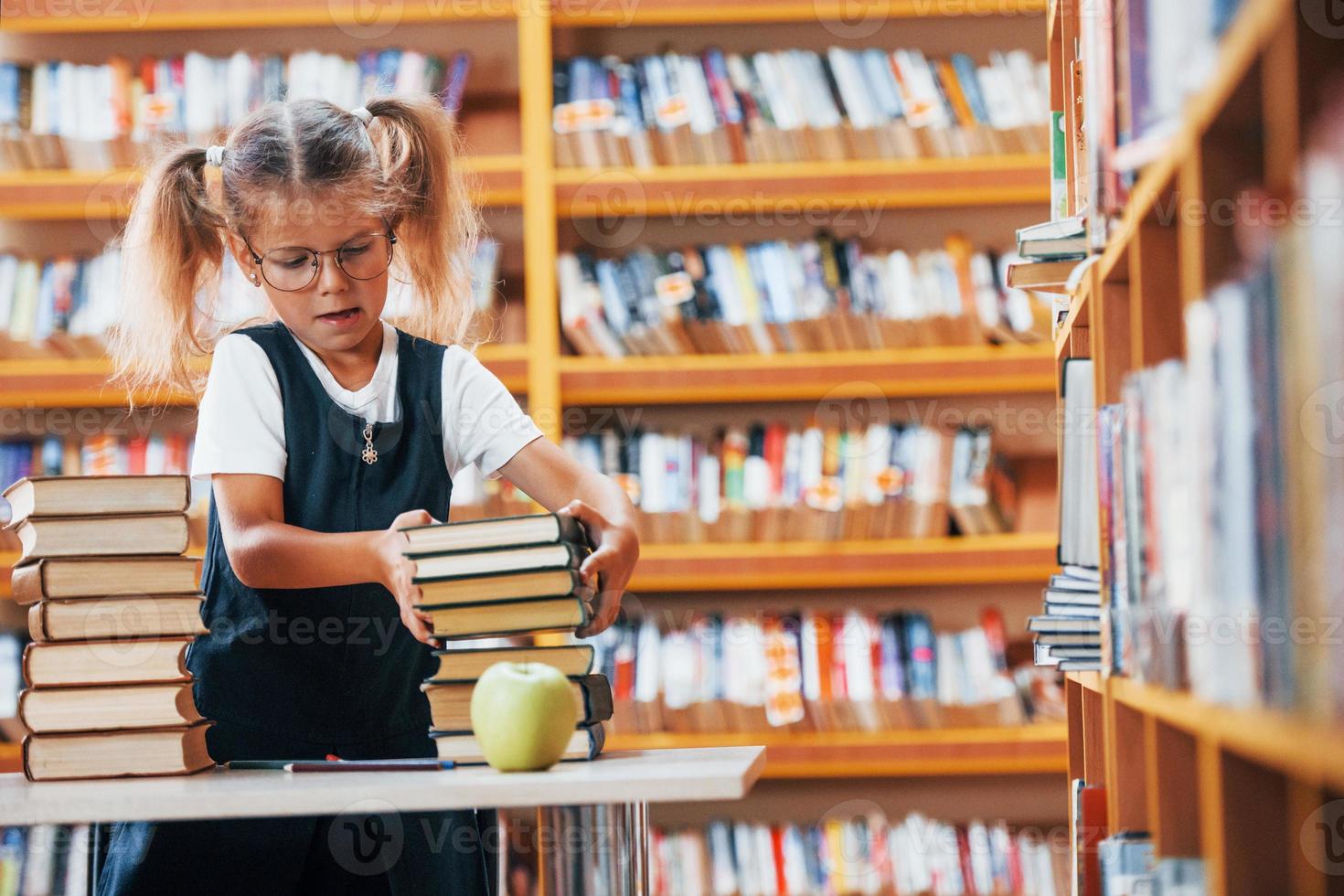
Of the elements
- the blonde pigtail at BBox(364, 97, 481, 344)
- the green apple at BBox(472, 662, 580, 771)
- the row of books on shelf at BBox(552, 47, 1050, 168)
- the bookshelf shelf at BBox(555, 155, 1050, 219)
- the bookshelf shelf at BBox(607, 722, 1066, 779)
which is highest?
the row of books on shelf at BBox(552, 47, 1050, 168)

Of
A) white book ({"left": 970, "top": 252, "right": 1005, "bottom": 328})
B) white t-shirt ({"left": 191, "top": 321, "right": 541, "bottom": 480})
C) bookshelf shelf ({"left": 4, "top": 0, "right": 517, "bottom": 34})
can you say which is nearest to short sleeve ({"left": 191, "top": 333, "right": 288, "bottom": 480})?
white t-shirt ({"left": 191, "top": 321, "right": 541, "bottom": 480})

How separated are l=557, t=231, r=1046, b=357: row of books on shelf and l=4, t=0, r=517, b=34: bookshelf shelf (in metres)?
0.69

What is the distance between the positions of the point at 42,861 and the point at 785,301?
2145 mm

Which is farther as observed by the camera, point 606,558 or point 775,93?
point 775,93

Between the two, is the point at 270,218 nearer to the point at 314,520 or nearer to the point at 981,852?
the point at 314,520

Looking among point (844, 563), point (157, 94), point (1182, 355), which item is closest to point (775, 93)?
point (844, 563)

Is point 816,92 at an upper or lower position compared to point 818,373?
upper

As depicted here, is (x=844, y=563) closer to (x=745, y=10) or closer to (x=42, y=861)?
(x=745, y=10)

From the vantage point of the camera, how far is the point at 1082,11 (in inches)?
59.7

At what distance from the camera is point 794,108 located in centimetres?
329

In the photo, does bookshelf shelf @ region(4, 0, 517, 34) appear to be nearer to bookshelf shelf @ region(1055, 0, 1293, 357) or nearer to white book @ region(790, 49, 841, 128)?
white book @ region(790, 49, 841, 128)

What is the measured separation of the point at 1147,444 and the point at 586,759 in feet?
1.94

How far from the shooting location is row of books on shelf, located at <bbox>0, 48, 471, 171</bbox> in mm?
3293

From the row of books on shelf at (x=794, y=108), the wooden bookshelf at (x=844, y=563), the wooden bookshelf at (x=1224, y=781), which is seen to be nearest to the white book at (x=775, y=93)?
the row of books on shelf at (x=794, y=108)
